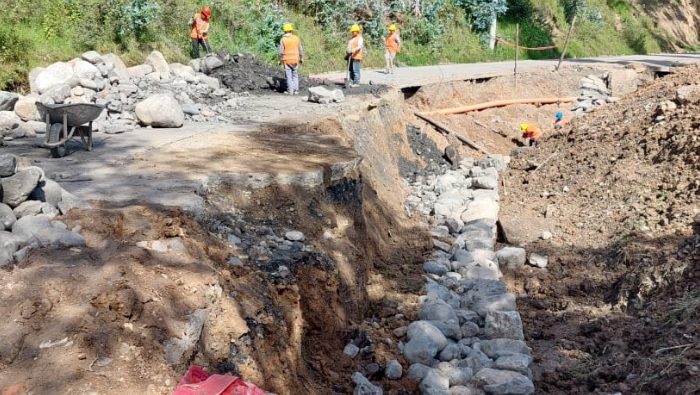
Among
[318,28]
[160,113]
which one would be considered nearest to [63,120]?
[160,113]

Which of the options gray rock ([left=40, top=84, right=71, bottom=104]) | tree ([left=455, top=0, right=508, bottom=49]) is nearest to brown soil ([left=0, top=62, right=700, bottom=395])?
gray rock ([left=40, top=84, right=71, bottom=104])

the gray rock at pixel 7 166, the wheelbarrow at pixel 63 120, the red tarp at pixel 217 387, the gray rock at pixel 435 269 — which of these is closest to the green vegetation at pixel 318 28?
the wheelbarrow at pixel 63 120

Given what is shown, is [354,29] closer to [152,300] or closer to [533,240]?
[533,240]

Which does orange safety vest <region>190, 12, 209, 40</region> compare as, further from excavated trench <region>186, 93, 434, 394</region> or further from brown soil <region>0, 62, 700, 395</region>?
excavated trench <region>186, 93, 434, 394</region>

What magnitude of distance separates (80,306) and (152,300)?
1.37ft

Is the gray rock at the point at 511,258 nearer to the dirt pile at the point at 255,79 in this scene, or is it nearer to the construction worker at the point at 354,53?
the dirt pile at the point at 255,79

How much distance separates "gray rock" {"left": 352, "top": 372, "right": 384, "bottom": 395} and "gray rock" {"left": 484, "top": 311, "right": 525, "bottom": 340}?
1868mm

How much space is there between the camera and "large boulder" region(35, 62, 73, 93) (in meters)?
10.6

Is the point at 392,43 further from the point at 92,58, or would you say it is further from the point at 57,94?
the point at 57,94

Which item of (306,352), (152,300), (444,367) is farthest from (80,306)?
(444,367)

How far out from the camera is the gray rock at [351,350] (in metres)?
5.97

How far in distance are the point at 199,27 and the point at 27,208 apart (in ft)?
33.8

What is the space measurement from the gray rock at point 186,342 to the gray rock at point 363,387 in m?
1.75

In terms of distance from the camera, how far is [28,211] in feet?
16.0
